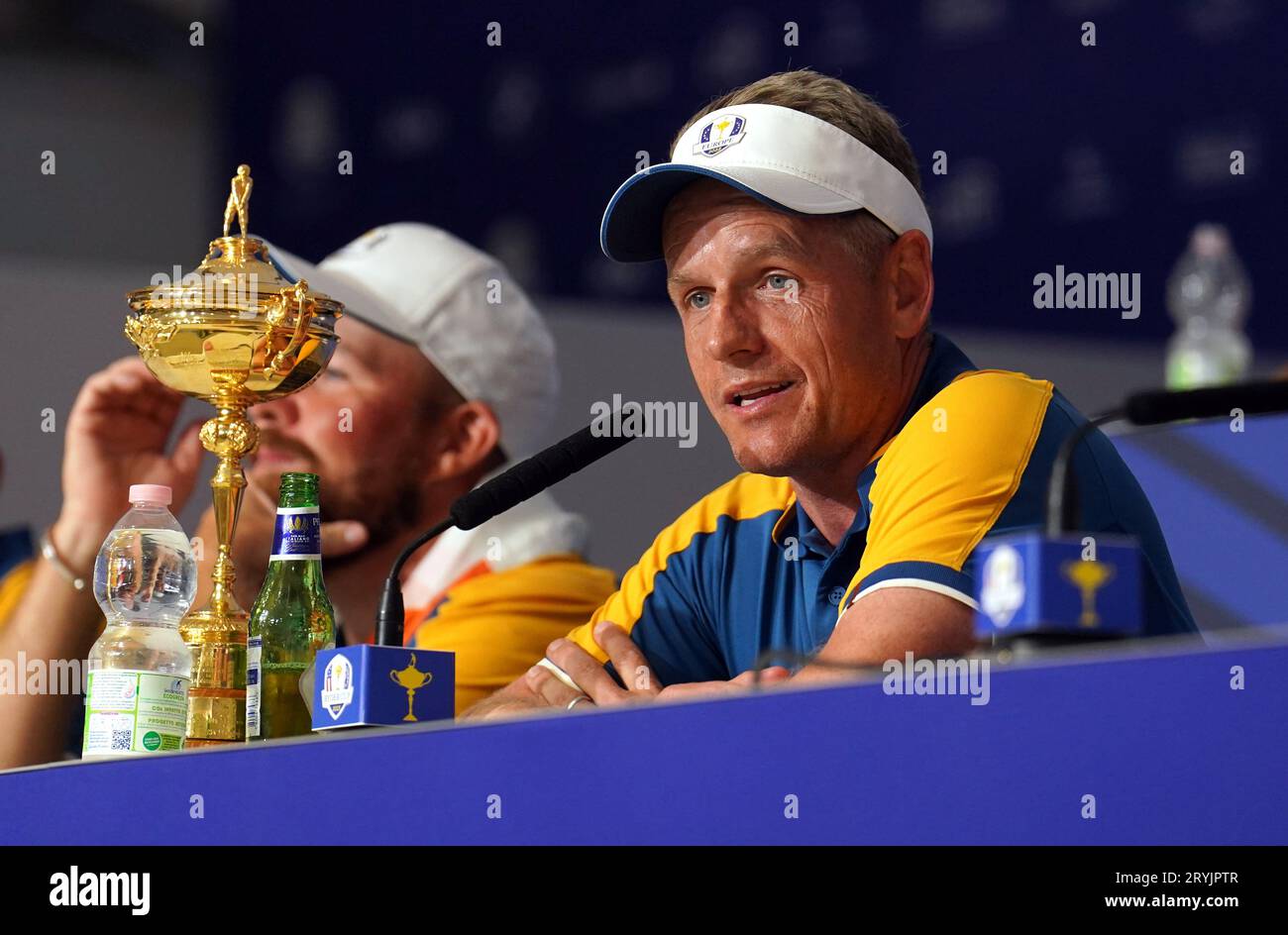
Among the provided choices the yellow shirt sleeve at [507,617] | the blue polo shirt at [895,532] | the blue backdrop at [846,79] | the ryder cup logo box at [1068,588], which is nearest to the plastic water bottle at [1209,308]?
the blue backdrop at [846,79]

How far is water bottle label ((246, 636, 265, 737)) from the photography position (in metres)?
1.19

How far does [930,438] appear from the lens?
116 cm

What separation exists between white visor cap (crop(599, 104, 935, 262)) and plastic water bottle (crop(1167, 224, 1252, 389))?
3.07 ft

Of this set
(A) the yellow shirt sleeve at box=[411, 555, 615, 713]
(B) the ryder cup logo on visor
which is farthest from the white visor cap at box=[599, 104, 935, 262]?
(A) the yellow shirt sleeve at box=[411, 555, 615, 713]

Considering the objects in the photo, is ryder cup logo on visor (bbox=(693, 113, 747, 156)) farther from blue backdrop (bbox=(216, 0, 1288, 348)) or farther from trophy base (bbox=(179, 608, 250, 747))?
blue backdrop (bbox=(216, 0, 1288, 348))

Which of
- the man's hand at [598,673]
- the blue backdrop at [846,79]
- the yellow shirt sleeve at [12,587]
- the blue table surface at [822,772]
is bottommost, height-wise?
the blue table surface at [822,772]

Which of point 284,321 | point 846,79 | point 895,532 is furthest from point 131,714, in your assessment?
point 846,79

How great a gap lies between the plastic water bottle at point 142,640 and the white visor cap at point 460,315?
2.60ft

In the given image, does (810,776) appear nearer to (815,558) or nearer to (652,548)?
(815,558)

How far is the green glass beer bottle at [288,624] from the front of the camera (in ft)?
3.92

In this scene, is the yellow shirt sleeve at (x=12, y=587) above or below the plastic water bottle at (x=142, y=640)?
above

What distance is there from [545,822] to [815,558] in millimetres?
601

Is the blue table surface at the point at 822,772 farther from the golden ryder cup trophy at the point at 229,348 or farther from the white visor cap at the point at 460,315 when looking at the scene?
the white visor cap at the point at 460,315
